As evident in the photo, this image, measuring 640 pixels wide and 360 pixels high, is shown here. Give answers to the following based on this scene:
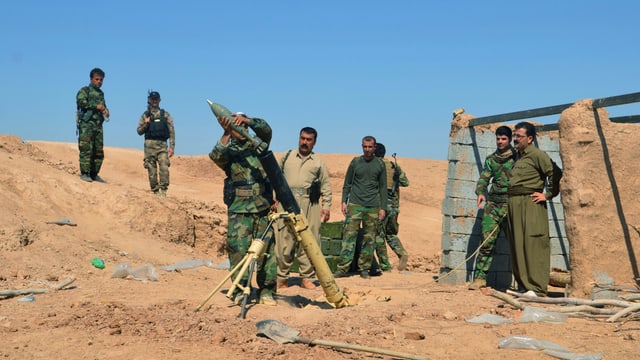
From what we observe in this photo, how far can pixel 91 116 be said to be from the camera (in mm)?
10008

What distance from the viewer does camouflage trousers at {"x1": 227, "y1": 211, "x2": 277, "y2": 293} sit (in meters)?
6.00

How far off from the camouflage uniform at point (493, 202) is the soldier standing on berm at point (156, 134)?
6.01 meters

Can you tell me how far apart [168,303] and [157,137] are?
20.0 ft

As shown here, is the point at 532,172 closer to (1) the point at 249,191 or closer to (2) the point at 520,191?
(2) the point at 520,191

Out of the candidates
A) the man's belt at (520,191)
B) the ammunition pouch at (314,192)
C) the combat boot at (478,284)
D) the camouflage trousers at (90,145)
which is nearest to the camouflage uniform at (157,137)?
the camouflage trousers at (90,145)

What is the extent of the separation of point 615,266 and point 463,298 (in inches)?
60.6

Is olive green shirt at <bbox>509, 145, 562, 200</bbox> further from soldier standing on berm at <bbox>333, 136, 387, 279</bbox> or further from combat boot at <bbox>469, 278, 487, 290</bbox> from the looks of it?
soldier standing on berm at <bbox>333, 136, 387, 279</bbox>

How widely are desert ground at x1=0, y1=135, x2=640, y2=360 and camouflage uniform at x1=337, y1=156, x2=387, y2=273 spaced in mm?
475

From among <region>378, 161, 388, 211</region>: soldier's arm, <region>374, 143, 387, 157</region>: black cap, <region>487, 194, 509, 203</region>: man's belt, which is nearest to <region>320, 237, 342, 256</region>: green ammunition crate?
<region>378, 161, 388, 211</region>: soldier's arm

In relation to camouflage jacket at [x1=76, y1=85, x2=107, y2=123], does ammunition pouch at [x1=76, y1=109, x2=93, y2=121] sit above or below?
below

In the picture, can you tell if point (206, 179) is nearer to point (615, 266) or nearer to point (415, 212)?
point (415, 212)

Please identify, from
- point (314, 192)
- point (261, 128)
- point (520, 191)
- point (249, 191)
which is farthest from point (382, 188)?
point (261, 128)

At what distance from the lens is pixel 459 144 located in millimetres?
8367

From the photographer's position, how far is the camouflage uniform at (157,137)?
11.4 meters
